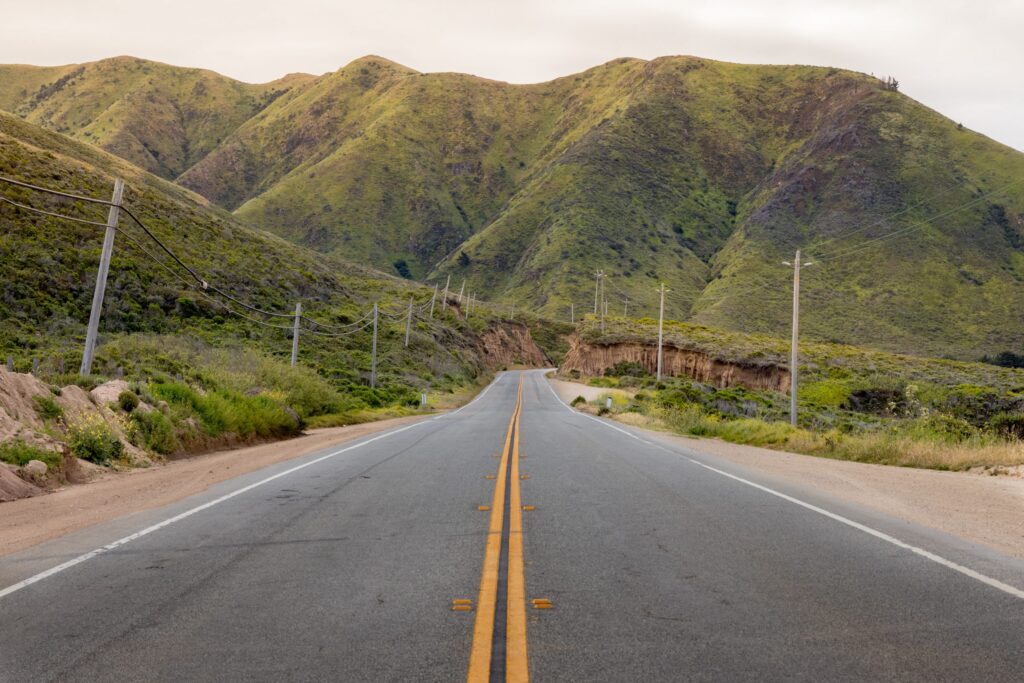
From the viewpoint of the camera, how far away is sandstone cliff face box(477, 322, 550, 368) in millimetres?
93875

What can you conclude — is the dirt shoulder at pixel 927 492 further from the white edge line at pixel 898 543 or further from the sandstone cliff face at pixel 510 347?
the sandstone cliff face at pixel 510 347

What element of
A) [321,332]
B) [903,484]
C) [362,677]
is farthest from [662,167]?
→ [362,677]

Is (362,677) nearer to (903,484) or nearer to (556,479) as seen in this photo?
(556,479)

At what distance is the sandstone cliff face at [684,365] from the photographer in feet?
197

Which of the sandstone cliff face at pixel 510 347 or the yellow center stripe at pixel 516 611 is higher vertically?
the sandstone cliff face at pixel 510 347

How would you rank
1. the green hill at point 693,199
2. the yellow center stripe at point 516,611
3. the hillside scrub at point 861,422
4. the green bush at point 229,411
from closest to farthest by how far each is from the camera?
the yellow center stripe at point 516,611 → the hillside scrub at point 861,422 → the green bush at point 229,411 → the green hill at point 693,199

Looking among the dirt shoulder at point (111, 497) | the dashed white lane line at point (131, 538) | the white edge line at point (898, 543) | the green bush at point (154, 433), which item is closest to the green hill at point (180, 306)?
the green bush at point (154, 433)

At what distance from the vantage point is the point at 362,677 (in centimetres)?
367

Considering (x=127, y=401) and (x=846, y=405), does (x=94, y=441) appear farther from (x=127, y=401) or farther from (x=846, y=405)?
(x=846, y=405)

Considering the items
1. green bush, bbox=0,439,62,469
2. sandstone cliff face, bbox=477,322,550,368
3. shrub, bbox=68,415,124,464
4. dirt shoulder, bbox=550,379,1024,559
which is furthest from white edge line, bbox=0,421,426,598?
sandstone cliff face, bbox=477,322,550,368

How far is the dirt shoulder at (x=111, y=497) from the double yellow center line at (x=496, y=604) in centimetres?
441

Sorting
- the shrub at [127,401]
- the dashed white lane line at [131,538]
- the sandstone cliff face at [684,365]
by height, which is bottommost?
the dashed white lane line at [131,538]

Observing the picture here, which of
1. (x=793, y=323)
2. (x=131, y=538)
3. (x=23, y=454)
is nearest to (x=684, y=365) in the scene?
(x=793, y=323)

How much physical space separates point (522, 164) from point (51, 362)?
173 metres
